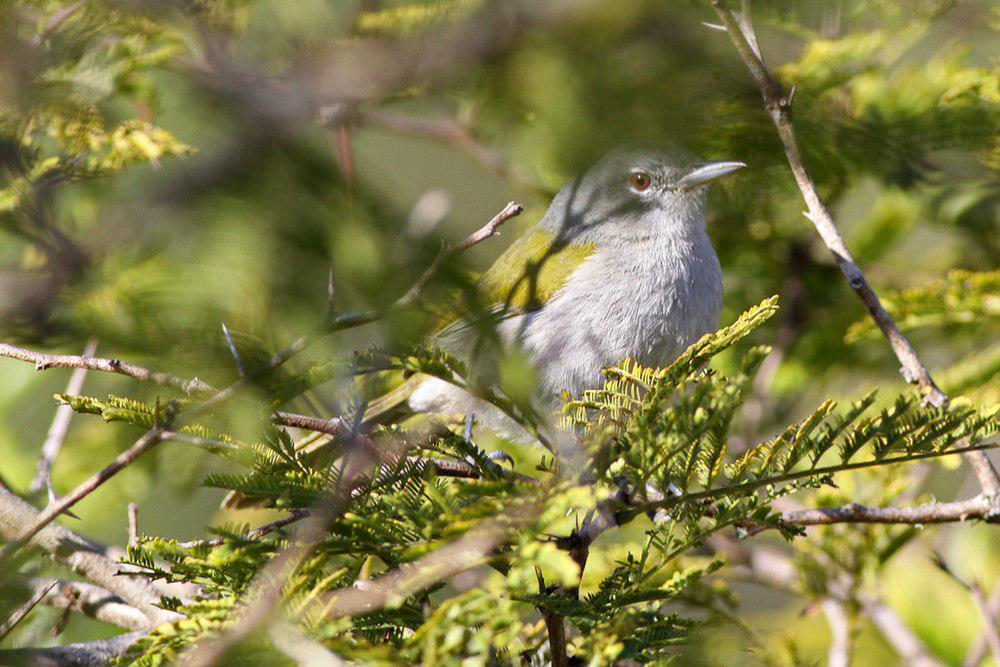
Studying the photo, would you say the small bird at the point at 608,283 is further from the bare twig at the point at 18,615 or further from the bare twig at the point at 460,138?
the bare twig at the point at 18,615

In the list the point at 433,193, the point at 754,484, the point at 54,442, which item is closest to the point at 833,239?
the point at 754,484

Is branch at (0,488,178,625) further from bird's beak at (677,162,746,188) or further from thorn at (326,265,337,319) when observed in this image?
bird's beak at (677,162,746,188)

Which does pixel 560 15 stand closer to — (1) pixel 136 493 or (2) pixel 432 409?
(2) pixel 432 409

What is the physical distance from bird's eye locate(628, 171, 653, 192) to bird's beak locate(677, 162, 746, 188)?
0.18 m

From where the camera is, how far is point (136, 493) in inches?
137

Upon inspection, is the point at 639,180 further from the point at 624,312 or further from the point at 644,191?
the point at 624,312

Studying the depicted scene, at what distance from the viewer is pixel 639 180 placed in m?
3.95

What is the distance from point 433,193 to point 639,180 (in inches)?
Answer: 36.7

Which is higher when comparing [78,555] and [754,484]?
[754,484]

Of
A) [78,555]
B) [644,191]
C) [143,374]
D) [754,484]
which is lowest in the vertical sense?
[78,555]

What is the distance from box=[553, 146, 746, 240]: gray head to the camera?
12.0 feet

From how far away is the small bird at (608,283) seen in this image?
3.25 meters

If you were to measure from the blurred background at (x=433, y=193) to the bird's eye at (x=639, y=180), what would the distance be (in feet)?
1.09

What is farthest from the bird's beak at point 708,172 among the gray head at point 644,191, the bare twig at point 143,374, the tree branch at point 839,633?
the bare twig at point 143,374
